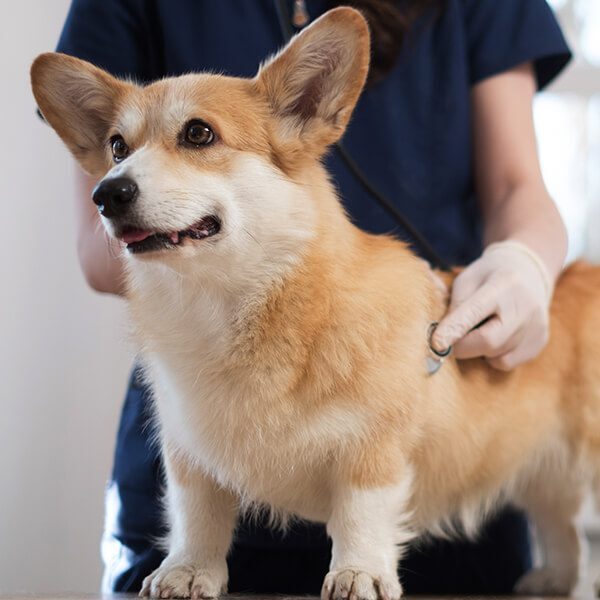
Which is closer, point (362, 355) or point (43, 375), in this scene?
point (362, 355)

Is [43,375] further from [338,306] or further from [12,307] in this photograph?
[338,306]

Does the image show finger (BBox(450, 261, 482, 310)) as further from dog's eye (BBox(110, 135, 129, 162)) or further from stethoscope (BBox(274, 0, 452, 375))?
dog's eye (BBox(110, 135, 129, 162))

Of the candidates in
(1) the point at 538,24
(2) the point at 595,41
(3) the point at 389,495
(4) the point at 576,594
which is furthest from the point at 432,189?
(2) the point at 595,41

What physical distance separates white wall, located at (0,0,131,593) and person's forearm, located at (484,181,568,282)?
963 mm

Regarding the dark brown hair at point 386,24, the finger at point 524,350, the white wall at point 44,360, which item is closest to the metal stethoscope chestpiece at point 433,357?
the finger at point 524,350

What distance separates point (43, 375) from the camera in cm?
194

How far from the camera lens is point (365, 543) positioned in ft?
2.95

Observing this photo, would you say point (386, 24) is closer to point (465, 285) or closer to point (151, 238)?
point (465, 285)

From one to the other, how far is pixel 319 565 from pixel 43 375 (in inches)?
36.9

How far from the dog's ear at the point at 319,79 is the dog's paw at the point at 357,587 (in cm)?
46

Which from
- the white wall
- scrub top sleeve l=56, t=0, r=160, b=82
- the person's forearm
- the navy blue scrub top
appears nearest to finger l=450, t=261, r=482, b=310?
the person's forearm

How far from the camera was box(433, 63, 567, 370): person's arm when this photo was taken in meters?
1.04

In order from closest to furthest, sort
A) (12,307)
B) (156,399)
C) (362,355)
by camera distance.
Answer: (362,355) < (156,399) < (12,307)

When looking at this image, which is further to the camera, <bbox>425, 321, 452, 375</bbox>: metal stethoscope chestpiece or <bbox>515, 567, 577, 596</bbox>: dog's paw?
<bbox>515, 567, 577, 596</bbox>: dog's paw
